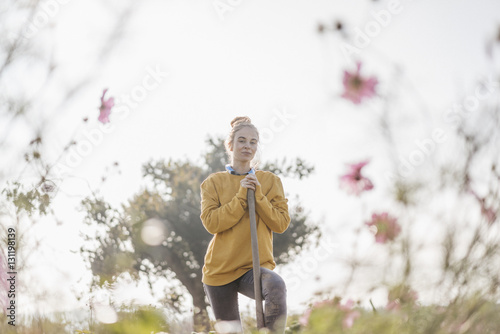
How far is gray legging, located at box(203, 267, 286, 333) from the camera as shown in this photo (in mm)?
2441

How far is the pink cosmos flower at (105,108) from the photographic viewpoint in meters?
3.10

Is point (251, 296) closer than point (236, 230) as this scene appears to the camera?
Yes

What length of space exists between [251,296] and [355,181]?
1137mm

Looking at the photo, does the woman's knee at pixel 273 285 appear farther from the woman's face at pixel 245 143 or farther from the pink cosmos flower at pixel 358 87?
the pink cosmos flower at pixel 358 87

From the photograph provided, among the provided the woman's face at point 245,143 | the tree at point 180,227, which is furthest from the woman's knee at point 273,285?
the tree at point 180,227

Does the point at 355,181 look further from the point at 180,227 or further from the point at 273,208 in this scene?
the point at 180,227

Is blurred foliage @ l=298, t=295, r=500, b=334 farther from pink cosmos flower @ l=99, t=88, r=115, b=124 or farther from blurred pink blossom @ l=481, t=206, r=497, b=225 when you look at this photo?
pink cosmos flower @ l=99, t=88, r=115, b=124

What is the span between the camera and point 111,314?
847 millimetres

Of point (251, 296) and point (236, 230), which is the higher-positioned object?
point (236, 230)

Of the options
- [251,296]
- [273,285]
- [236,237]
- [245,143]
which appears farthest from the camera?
[245,143]

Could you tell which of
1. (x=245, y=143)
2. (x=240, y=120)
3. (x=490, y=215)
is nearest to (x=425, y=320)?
(x=490, y=215)

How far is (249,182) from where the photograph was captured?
275cm

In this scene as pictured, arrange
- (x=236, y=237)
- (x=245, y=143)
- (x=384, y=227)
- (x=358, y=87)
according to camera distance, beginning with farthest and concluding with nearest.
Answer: (x=245, y=143) < (x=236, y=237) < (x=358, y=87) < (x=384, y=227)

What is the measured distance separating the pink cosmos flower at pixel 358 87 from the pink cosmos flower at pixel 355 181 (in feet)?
1.00
